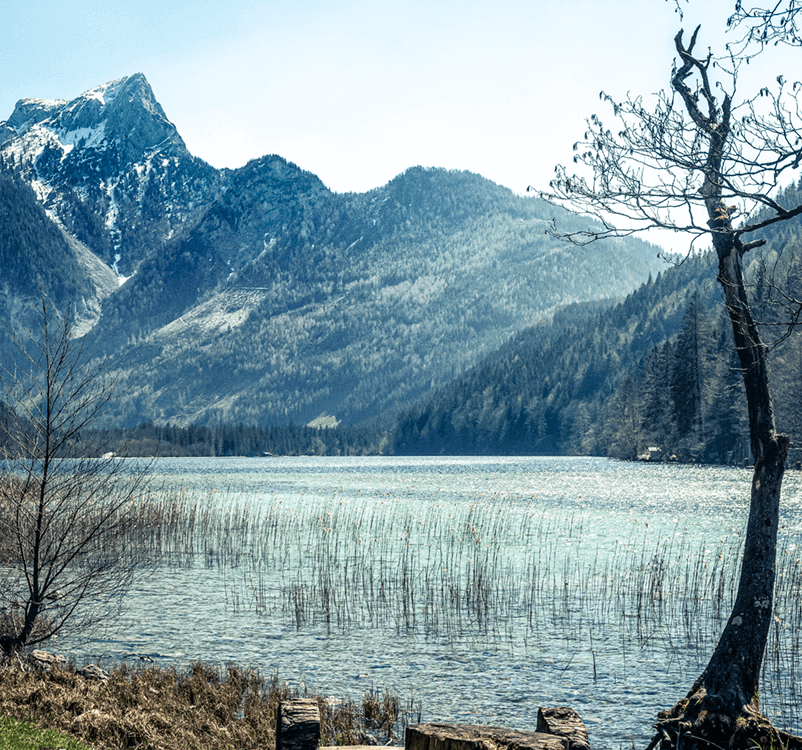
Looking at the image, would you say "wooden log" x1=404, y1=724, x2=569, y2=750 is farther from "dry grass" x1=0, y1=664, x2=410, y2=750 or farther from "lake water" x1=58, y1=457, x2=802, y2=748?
"lake water" x1=58, y1=457, x2=802, y2=748

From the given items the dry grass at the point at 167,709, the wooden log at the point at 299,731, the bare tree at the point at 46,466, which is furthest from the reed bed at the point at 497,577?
the wooden log at the point at 299,731

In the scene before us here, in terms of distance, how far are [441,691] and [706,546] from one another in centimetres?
2094

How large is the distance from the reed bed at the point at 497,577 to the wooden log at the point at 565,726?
6651 millimetres

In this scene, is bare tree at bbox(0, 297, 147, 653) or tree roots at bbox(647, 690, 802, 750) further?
bare tree at bbox(0, 297, 147, 653)

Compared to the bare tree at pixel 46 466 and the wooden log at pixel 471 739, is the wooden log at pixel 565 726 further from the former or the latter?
the bare tree at pixel 46 466

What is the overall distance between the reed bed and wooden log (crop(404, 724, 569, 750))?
9062mm

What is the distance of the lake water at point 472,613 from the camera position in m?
15.9

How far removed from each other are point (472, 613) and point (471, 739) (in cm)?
1606

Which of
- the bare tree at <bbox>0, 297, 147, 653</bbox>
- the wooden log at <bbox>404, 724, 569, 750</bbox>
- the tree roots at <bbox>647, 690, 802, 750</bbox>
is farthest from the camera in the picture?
the bare tree at <bbox>0, 297, 147, 653</bbox>

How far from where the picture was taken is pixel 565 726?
936 cm

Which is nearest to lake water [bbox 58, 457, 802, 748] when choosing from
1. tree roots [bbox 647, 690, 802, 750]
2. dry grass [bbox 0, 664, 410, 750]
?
dry grass [bbox 0, 664, 410, 750]

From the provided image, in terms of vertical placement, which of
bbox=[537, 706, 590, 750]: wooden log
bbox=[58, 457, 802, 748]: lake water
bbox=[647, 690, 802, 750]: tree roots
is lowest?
bbox=[58, 457, 802, 748]: lake water

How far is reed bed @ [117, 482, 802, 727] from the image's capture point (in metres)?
20.3

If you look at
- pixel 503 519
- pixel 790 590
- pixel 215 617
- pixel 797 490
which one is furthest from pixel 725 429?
pixel 215 617
